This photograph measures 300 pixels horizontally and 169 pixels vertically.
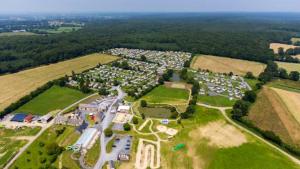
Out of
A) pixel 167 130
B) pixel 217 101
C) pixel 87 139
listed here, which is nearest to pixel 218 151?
pixel 167 130

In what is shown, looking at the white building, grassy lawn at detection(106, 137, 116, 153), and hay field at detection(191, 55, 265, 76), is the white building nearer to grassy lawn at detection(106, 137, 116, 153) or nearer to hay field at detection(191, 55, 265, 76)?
grassy lawn at detection(106, 137, 116, 153)

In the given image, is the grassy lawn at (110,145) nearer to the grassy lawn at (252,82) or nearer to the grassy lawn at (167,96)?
the grassy lawn at (167,96)

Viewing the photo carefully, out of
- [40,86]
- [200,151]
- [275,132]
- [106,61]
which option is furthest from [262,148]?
[106,61]

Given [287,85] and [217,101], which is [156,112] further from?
[287,85]

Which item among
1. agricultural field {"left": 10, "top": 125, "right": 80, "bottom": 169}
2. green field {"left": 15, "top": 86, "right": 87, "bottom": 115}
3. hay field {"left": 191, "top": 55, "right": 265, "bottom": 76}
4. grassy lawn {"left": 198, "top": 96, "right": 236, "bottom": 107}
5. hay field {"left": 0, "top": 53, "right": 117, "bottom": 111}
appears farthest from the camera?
hay field {"left": 191, "top": 55, "right": 265, "bottom": 76}

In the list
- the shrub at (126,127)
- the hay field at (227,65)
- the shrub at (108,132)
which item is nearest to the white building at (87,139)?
the shrub at (108,132)

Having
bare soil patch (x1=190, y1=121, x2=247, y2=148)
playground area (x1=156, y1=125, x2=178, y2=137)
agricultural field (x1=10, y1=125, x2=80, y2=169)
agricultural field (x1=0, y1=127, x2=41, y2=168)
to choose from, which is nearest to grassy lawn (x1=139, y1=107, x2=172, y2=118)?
playground area (x1=156, y1=125, x2=178, y2=137)

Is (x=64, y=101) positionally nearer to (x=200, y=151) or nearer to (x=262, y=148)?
(x=200, y=151)
